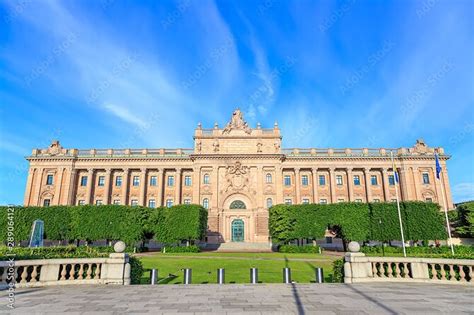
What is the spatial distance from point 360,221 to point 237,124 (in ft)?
95.8

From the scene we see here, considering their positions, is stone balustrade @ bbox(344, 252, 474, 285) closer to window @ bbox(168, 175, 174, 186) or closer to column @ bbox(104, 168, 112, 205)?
window @ bbox(168, 175, 174, 186)

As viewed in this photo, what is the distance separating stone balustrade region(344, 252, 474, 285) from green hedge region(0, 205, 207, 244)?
3007cm

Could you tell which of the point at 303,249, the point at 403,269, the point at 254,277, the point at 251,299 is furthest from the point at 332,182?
the point at 251,299

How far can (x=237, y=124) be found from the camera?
57719 mm

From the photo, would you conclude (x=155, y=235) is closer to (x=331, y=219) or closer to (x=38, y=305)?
(x=331, y=219)

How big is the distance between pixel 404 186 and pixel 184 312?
60.4 m

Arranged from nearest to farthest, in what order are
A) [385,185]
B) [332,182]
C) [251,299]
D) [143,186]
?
[251,299] → [385,185] → [332,182] → [143,186]

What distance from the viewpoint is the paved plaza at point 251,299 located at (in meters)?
8.43

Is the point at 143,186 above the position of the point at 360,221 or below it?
above

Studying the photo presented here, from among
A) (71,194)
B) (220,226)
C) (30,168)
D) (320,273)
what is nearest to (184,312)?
(320,273)

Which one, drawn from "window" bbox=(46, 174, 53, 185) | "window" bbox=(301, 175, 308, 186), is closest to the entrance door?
"window" bbox=(301, 175, 308, 186)

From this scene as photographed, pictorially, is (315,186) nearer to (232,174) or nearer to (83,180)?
(232,174)

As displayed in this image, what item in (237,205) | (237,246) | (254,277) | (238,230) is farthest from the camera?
(237,205)

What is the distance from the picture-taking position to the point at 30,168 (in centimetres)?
5800
